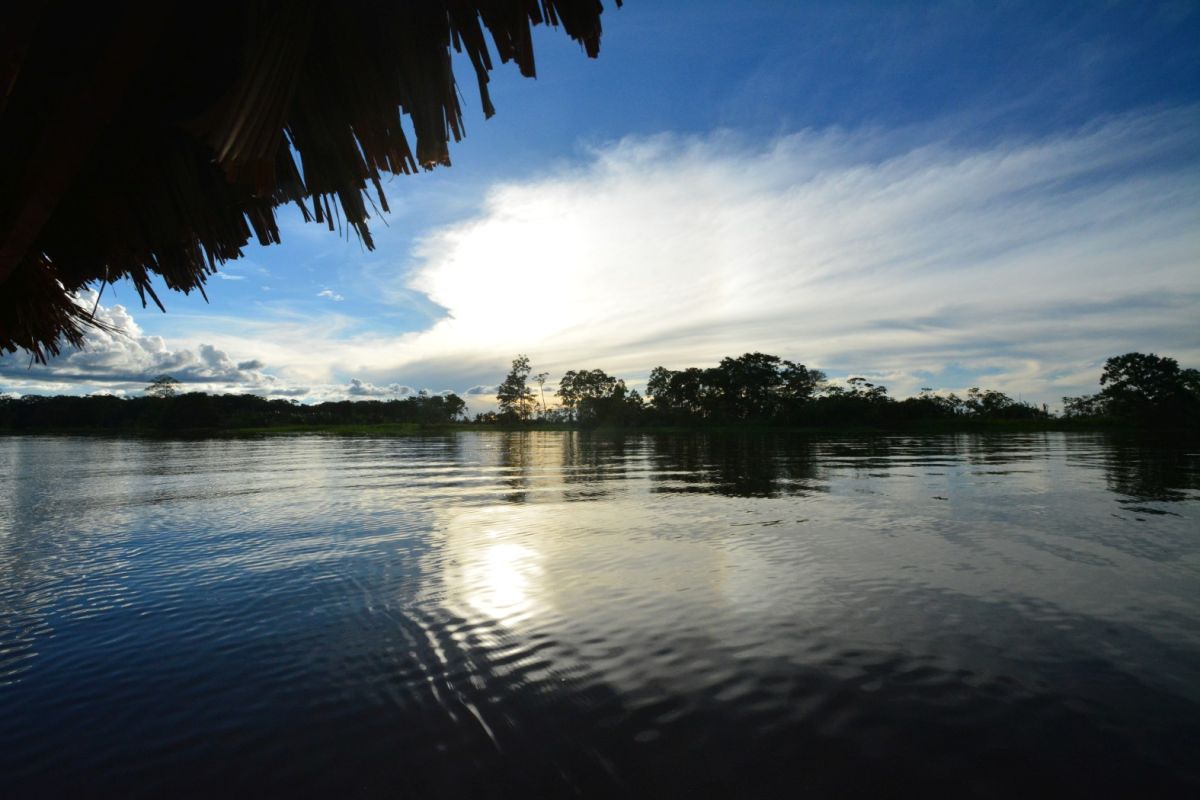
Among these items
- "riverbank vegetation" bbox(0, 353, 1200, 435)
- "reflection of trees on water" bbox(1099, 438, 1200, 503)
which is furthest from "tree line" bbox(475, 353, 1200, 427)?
"reflection of trees on water" bbox(1099, 438, 1200, 503)

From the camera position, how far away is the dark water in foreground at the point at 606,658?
11.3 ft

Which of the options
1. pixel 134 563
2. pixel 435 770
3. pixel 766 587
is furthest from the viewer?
pixel 134 563

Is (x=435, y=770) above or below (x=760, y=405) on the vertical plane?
below

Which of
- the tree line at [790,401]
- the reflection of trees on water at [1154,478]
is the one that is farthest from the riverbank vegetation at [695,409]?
the reflection of trees on water at [1154,478]

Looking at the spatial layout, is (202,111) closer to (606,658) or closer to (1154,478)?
(606,658)

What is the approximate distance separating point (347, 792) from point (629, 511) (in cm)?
1046

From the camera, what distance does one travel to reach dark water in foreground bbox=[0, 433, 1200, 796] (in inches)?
136

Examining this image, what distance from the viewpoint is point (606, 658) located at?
5.00m

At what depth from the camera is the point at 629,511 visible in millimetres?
13445

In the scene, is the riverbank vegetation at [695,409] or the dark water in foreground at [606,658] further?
the riverbank vegetation at [695,409]

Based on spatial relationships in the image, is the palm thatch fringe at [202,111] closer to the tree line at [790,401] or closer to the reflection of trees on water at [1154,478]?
the reflection of trees on water at [1154,478]

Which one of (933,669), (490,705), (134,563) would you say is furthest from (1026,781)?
(134,563)

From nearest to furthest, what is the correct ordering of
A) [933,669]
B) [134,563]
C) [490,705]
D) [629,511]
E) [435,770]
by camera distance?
[435,770] → [490,705] → [933,669] → [134,563] → [629,511]

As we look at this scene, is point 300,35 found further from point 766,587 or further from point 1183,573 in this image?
point 1183,573
